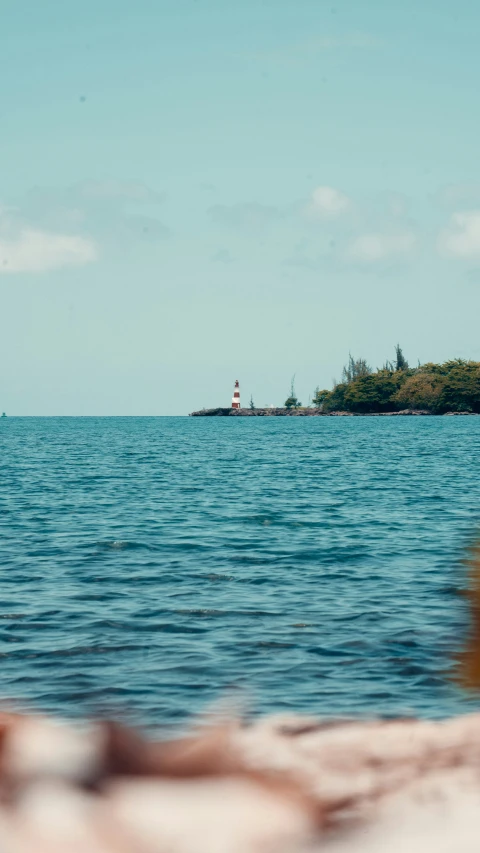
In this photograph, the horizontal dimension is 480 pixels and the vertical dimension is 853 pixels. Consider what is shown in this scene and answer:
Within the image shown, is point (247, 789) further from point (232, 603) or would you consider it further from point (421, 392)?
point (421, 392)

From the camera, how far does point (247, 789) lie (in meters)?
6.33

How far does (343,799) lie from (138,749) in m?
1.73

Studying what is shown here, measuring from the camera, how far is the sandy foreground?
564 cm

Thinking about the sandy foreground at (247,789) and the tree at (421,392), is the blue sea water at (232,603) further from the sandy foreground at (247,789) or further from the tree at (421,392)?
the tree at (421,392)

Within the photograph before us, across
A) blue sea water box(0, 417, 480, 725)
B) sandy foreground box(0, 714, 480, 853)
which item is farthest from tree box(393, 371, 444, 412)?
sandy foreground box(0, 714, 480, 853)

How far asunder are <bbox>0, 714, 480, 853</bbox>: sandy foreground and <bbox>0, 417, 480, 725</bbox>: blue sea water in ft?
2.99

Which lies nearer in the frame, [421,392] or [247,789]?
[247,789]

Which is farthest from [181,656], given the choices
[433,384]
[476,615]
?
[433,384]

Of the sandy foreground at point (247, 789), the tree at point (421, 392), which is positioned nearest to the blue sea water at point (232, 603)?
the sandy foreground at point (247, 789)

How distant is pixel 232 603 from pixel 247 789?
7.36m

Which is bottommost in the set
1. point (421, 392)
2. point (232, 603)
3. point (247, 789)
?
point (232, 603)

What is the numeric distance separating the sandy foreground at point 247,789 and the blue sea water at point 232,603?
91 centimetres

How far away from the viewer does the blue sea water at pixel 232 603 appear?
9.44 m

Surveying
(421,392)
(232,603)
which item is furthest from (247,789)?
(421,392)
